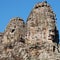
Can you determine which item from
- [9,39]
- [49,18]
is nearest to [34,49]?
[49,18]

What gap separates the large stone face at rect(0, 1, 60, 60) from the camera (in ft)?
250

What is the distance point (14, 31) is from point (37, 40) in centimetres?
1176

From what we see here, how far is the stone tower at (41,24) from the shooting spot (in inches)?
3140

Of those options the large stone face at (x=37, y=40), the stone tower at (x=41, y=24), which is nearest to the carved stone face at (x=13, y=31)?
the large stone face at (x=37, y=40)

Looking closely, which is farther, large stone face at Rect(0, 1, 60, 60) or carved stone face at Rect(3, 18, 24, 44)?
carved stone face at Rect(3, 18, 24, 44)

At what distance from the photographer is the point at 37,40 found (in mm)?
79562

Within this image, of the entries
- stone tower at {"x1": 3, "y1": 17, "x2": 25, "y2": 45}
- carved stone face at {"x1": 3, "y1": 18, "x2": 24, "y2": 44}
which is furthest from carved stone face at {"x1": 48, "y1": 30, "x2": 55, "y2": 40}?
carved stone face at {"x1": 3, "y1": 18, "x2": 24, "y2": 44}

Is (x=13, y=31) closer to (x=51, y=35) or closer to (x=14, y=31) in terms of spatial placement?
(x=14, y=31)

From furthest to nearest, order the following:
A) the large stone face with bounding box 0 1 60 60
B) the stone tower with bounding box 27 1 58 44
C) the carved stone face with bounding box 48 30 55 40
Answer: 1. the stone tower with bounding box 27 1 58 44
2. the carved stone face with bounding box 48 30 55 40
3. the large stone face with bounding box 0 1 60 60

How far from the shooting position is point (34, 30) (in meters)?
81.1

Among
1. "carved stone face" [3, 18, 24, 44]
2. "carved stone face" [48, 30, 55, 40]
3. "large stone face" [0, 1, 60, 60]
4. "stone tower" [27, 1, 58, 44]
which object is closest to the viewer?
"large stone face" [0, 1, 60, 60]

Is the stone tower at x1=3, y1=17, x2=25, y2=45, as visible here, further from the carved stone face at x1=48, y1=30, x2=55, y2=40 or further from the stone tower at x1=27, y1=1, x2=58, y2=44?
the carved stone face at x1=48, y1=30, x2=55, y2=40

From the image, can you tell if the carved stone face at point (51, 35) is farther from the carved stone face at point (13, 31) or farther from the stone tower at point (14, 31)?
the carved stone face at point (13, 31)

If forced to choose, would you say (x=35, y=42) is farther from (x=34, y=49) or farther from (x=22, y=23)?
(x=22, y=23)
